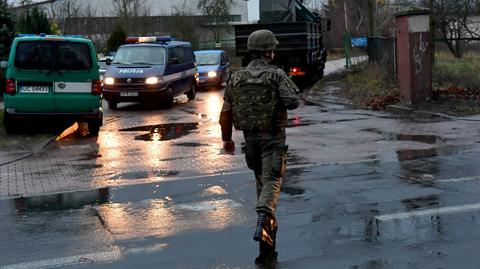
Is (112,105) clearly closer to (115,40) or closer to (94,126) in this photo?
(94,126)

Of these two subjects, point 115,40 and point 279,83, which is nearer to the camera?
point 279,83

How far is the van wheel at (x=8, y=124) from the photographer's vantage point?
13.4 metres

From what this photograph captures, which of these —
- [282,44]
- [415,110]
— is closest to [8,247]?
[415,110]

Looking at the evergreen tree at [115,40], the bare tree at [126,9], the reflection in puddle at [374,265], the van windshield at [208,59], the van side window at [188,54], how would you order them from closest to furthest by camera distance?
1. the reflection in puddle at [374,265]
2. the van side window at [188,54]
3. the van windshield at [208,59]
4. the evergreen tree at [115,40]
5. the bare tree at [126,9]

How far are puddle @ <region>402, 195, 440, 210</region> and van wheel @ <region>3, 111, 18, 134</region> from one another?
8.92 metres

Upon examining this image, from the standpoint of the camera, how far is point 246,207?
7.21m

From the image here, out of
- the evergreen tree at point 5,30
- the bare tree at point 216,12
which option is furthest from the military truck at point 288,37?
the bare tree at point 216,12

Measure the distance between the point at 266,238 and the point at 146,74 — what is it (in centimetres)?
1403

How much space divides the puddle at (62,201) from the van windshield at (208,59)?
768 inches

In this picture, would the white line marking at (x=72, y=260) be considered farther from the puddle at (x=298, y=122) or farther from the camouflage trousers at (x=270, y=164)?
the puddle at (x=298, y=122)

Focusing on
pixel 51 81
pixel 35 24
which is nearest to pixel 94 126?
pixel 51 81

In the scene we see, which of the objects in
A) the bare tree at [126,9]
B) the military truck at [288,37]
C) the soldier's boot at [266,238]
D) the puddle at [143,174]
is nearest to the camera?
the soldier's boot at [266,238]

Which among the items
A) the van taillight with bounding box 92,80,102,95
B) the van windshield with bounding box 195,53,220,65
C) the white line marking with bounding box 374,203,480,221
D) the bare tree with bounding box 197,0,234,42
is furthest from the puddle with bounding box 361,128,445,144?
the bare tree with bounding box 197,0,234,42

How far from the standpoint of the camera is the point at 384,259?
5324 mm
